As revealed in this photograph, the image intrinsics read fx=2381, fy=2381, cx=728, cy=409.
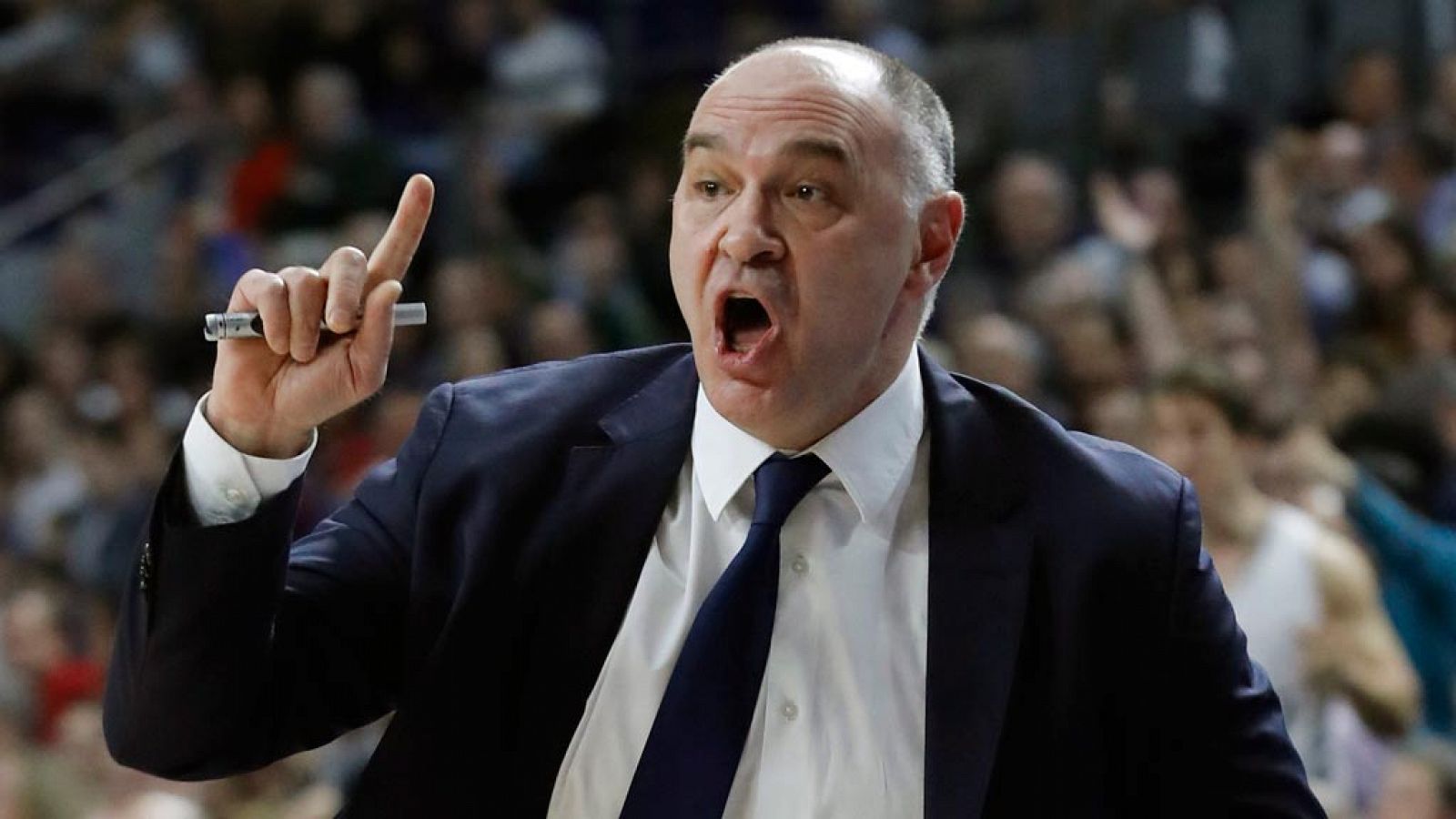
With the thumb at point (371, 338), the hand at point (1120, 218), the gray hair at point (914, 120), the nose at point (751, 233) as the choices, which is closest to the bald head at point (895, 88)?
the gray hair at point (914, 120)

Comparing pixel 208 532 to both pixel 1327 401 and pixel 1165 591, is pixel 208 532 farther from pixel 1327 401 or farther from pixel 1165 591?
pixel 1327 401

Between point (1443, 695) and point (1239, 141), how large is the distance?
3.22 meters

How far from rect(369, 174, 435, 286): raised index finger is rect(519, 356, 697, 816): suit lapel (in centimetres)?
31

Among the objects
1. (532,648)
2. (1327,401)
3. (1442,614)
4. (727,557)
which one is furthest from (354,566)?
(1327,401)

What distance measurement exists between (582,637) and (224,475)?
0.39 m

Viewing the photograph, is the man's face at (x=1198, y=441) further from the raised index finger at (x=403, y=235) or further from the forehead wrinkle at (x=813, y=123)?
the raised index finger at (x=403, y=235)

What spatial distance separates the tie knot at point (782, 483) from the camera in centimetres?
242

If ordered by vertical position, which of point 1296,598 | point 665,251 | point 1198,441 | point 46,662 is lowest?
point 46,662

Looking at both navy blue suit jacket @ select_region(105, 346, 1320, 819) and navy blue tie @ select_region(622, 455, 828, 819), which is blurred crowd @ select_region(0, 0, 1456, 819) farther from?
navy blue tie @ select_region(622, 455, 828, 819)

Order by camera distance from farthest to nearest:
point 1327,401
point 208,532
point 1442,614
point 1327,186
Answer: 1. point 1327,186
2. point 1327,401
3. point 1442,614
4. point 208,532

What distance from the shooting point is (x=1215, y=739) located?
2.31 metres

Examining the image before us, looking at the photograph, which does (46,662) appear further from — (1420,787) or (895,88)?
(895,88)

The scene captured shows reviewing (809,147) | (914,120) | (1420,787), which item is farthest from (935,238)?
(1420,787)

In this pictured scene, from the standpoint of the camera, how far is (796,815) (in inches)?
90.4
